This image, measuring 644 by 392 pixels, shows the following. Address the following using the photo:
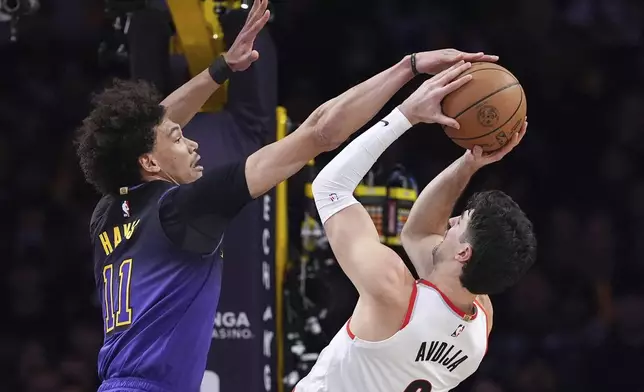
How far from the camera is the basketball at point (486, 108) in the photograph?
319 cm

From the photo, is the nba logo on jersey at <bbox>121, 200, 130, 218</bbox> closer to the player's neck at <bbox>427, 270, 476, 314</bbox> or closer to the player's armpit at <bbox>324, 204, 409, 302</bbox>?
the player's armpit at <bbox>324, 204, 409, 302</bbox>

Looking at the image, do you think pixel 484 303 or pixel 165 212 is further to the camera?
pixel 484 303

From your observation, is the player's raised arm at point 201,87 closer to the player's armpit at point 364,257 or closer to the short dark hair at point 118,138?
the short dark hair at point 118,138

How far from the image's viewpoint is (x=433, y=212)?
11.9 feet

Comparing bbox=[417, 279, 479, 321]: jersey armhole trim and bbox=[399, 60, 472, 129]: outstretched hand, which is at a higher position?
bbox=[399, 60, 472, 129]: outstretched hand

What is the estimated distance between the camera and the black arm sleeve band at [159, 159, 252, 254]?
2.95 m

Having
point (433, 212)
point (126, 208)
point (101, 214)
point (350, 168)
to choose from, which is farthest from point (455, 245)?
point (101, 214)

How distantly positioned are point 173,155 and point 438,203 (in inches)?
40.7

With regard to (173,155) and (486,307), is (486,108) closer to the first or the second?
(486,307)

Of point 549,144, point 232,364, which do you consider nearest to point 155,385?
point 232,364

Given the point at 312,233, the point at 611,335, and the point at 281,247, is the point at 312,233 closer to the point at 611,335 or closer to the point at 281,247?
the point at 281,247

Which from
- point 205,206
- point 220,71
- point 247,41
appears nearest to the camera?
point 205,206

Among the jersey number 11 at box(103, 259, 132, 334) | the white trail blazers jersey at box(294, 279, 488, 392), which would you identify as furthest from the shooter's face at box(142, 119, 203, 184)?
the white trail blazers jersey at box(294, 279, 488, 392)

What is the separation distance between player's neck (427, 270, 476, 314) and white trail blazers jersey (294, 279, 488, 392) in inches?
1.1
